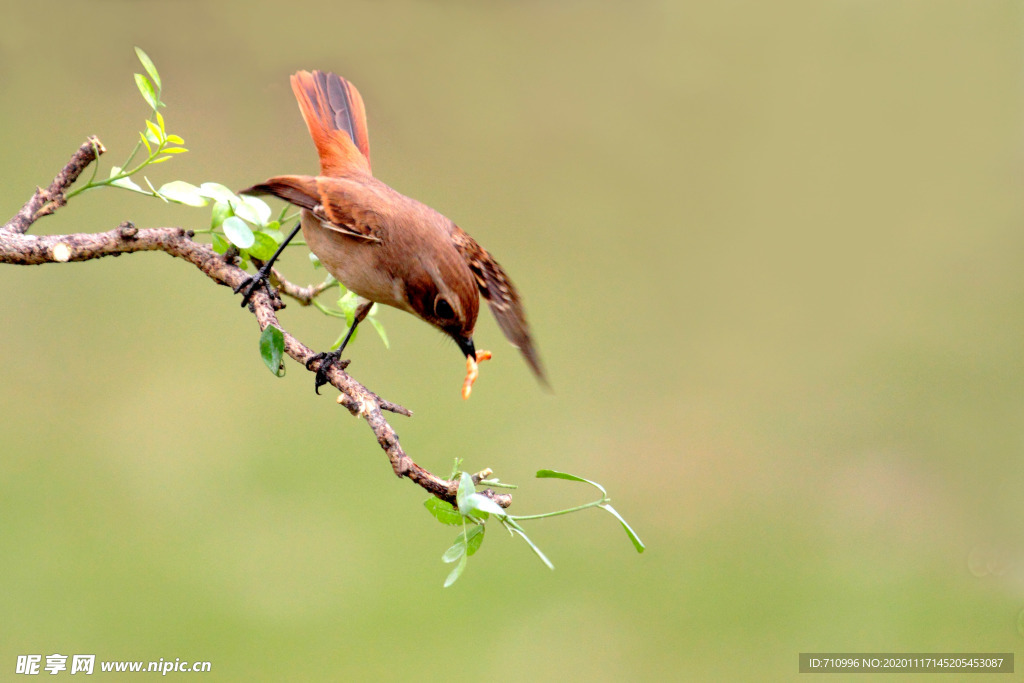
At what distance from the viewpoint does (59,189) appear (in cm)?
210

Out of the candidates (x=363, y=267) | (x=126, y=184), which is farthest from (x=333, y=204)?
(x=126, y=184)

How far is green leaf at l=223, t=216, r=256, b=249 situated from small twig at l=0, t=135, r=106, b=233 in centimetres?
38

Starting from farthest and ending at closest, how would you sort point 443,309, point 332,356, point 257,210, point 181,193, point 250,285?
1. point 443,309
2. point 332,356
3. point 250,285
4. point 257,210
5. point 181,193

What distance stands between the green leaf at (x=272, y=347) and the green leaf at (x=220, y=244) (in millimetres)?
289

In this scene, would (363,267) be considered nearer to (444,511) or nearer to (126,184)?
(126,184)

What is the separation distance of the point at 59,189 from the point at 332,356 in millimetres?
762

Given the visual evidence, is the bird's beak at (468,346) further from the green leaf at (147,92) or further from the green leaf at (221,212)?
the green leaf at (147,92)

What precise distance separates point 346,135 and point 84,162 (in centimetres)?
103

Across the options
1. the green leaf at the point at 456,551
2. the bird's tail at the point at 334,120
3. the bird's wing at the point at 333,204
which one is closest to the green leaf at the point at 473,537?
the green leaf at the point at 456,551

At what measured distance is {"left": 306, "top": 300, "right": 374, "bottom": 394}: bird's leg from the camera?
6.89 feet

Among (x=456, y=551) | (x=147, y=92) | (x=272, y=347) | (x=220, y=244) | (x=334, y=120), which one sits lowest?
(x=456, y=551)

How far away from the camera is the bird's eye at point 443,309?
245cm

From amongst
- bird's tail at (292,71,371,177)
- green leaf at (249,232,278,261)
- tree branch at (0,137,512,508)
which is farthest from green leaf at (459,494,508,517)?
bird's tail at (292,71,371,177)

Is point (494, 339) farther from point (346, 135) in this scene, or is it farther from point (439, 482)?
point (439, 482)
